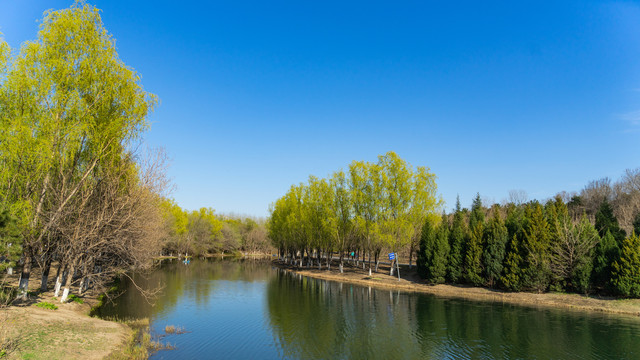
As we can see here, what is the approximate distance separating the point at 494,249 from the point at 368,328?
26.9 metres

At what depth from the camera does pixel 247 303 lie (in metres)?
34.6

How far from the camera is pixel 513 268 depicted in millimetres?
41969

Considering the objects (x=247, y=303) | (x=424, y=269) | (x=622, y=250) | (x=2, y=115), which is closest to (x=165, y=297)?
(x=247, y=303)

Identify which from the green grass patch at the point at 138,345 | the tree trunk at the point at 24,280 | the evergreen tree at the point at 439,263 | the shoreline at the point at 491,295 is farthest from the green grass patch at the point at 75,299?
the evergreen tree at the point at 439,263

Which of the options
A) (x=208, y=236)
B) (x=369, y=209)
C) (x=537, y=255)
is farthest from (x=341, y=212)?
(x=208, y=236)

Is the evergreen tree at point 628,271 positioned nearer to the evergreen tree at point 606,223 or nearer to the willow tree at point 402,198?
the evergreen tree at point 606,223

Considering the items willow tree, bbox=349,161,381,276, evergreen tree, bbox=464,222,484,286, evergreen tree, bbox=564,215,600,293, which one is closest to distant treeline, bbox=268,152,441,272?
willow tree, bbox=349,161,381,276

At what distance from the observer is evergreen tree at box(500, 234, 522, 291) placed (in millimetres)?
41438

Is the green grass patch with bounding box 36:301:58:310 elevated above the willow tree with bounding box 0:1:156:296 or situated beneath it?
situated beneath

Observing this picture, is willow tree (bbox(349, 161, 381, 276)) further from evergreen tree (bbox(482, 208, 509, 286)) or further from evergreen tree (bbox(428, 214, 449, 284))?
evergreen tree (bbox(482, 208, 509, 286))

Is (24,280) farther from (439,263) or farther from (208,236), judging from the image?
(208,236)

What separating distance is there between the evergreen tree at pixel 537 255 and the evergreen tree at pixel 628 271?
627cm

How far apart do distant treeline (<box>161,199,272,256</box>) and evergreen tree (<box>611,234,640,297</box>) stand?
87.9 m

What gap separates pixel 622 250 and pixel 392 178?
97.5ft
